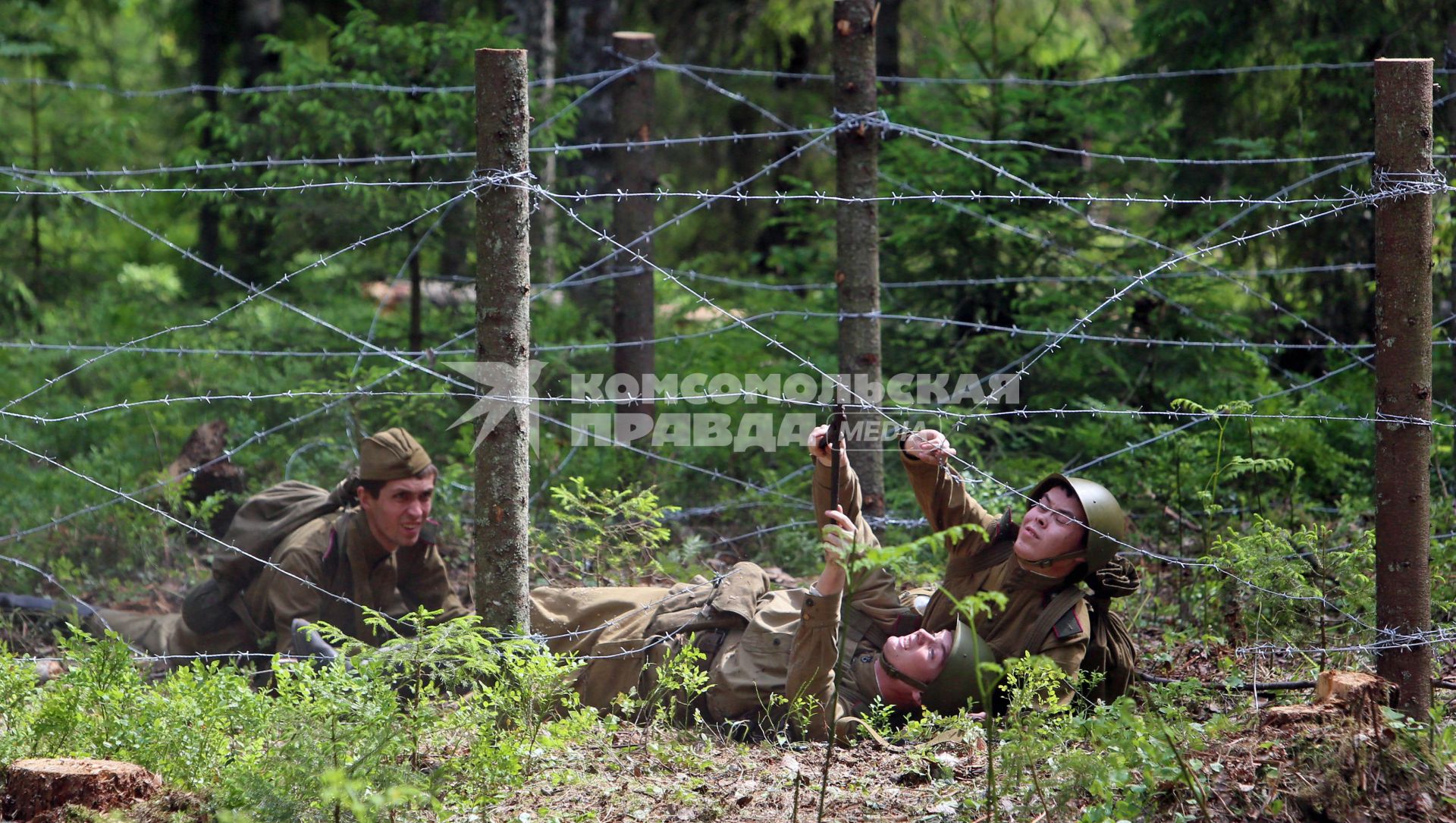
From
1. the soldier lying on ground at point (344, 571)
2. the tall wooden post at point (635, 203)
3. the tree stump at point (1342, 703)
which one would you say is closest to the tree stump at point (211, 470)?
the soldier lying on ground at point (344, 571)

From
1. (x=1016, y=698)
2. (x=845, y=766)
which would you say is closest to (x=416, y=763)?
(x=845, y=766)

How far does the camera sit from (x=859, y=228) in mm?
6098

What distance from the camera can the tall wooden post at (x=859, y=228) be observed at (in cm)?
598

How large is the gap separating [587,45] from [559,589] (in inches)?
270

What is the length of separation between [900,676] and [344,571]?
2686 millimetres

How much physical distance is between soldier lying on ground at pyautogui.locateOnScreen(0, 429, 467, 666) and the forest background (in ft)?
1.97

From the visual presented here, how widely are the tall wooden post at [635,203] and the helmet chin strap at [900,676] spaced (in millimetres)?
2660

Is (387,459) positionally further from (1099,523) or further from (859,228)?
(1099,523)

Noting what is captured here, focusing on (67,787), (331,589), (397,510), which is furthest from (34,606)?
(67,787)

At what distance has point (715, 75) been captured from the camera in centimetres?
1323

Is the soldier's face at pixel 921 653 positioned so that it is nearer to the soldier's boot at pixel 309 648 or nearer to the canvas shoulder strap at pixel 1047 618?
the canvas shoulder strap at pixel 1047 618

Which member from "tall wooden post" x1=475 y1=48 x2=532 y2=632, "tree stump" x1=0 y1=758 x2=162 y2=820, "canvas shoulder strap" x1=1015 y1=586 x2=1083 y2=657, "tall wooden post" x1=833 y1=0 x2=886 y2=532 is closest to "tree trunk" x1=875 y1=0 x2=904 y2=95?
"tall wooden post" x1=833 y1=0 x2=886 y2=532

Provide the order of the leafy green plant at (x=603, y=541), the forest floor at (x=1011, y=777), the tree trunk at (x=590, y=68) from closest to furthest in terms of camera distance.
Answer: the forest floor at (x=1011, y=777) → the leafy green plant at (x=603, y=541) → the tree trunk at (x=590, y=68)

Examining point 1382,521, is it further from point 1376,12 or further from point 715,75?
point 715,75
